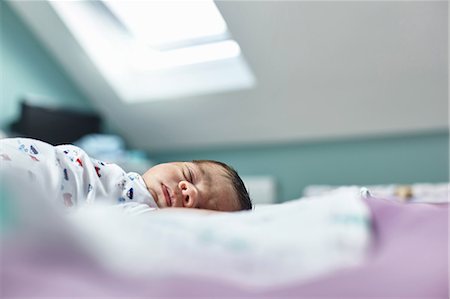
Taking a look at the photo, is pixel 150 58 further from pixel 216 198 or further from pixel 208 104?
pixel 216 198

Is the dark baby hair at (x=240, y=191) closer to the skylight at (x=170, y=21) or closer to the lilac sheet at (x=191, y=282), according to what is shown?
the lilac sheet at (x=191, y=282)

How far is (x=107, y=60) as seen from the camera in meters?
2.67

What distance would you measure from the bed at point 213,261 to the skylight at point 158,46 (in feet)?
6.05

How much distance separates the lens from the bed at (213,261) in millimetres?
373

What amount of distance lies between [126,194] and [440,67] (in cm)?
162

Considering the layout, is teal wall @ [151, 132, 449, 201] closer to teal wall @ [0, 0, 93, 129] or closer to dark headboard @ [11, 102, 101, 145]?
dark headboard @ [11, 102, 101, 145]

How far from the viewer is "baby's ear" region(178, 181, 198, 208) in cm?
95

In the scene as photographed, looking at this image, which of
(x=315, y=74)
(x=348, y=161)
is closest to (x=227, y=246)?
(x=315, y=74)

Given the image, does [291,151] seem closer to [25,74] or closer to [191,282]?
[25,74]

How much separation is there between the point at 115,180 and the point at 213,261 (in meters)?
0.54

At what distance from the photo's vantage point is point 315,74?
7.36 ft

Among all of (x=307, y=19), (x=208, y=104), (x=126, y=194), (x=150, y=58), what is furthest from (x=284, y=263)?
(x=150, y=58)

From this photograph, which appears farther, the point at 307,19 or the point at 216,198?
the point at 307,19

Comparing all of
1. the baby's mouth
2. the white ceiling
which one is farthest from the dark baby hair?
the white ceiling
